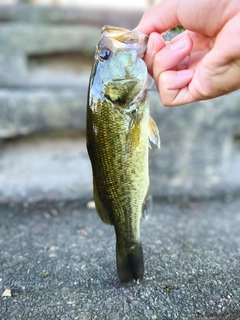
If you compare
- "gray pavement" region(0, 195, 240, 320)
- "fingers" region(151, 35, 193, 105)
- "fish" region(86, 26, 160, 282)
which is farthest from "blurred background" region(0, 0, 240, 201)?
"fish" region(86, 26, 160, 282)

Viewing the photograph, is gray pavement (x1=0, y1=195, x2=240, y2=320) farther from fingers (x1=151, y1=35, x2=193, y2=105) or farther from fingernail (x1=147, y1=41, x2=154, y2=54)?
fingernail (x1=147, y1=41, x2=154, y2=54)

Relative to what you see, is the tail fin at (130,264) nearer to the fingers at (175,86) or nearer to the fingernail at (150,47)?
the fingers at (175,86)

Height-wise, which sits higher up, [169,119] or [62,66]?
[62,66]

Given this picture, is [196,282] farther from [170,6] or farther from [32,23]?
[32,23]

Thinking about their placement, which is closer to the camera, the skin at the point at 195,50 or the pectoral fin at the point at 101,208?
the skin at the point at 195,50

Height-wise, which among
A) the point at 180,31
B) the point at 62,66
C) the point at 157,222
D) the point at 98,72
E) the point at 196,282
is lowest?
the point at 157,222

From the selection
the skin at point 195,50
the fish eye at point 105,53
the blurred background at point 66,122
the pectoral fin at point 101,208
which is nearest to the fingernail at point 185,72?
the skin at point 195,50

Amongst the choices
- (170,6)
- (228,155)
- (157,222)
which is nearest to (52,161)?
(157,222)
